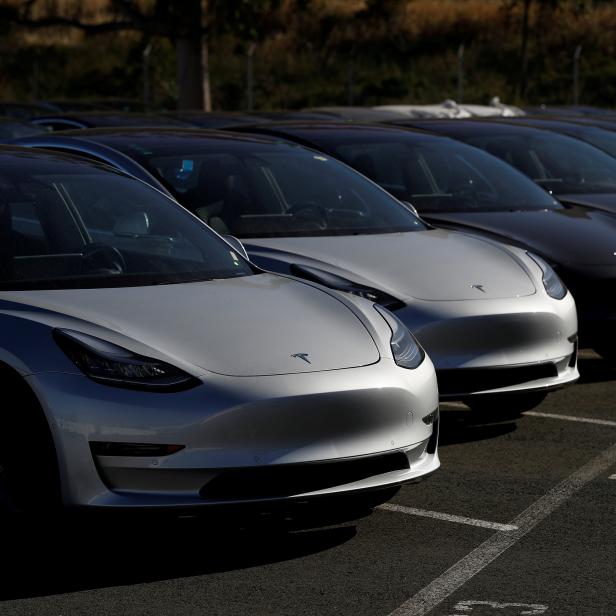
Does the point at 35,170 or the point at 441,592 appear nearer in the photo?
the point at 441,592

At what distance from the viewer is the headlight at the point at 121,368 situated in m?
4.86

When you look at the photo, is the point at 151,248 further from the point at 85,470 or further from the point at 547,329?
the point at 547,329

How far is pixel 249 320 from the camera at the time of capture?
17.5 ft

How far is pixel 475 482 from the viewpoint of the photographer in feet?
20.7

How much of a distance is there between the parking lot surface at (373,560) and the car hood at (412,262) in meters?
1.09

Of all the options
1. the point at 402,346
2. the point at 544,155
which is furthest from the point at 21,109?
the point at 402,346

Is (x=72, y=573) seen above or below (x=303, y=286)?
below

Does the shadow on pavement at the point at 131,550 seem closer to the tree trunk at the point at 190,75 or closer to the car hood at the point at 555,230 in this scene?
the car hood at the point at 555,230

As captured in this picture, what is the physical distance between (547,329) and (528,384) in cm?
29

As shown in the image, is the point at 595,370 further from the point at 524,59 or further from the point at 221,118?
the point at 524,59

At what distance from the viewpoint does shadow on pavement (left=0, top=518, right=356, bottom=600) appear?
4930 mm

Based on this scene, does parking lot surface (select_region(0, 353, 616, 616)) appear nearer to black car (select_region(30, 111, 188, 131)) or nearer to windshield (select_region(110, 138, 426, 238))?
windshield (select_region(110, 138, 426, 238))

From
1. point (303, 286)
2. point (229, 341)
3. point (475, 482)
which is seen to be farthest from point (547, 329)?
point (229, 341)

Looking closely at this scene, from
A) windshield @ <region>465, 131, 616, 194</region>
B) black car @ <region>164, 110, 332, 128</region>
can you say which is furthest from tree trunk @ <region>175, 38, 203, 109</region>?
windshield @ <region>465, 131, 616, 194</region>
